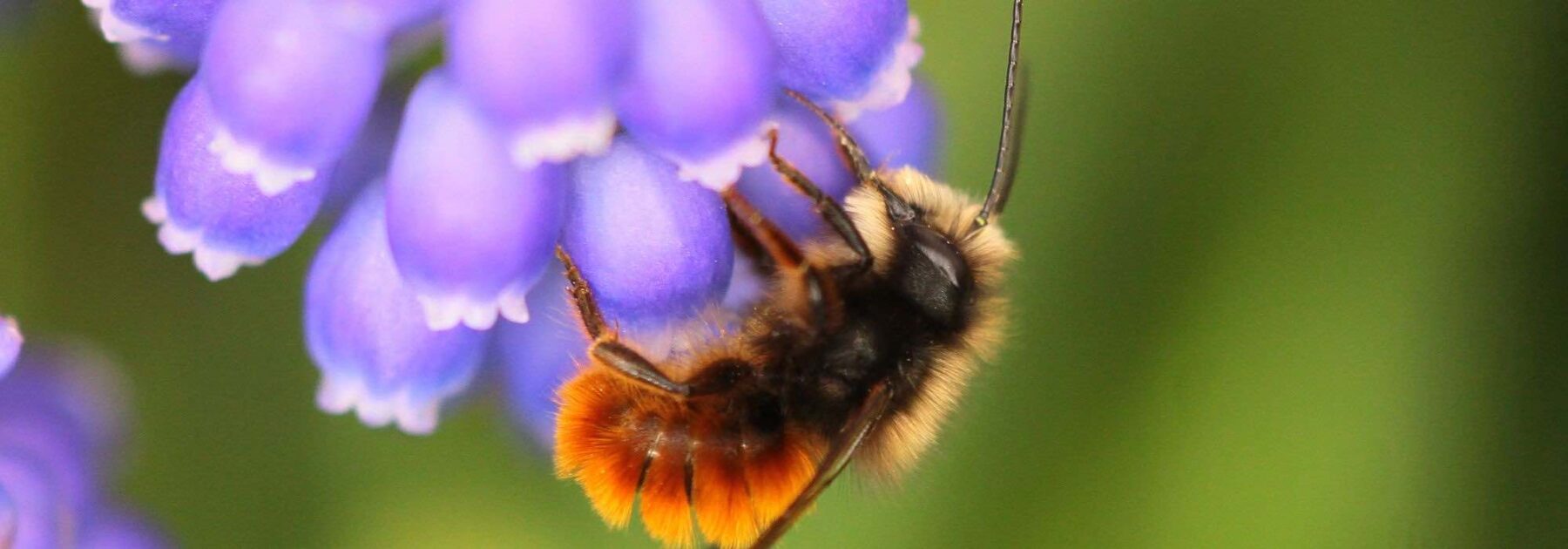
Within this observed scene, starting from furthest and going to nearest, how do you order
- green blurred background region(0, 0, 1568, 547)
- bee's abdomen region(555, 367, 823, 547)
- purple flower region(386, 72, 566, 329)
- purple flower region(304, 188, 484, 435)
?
green blurred background region(0, 0, 1568, 547) < bee's abdomen region(555, 367, 823, 547) < purple flower region(304, 188, 484, 435) < purple flower region(386, 72, 566, 329)

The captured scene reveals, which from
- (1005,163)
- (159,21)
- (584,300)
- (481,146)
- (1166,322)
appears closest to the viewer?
(481,146)

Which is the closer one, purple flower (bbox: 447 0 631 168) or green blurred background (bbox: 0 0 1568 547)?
purple flower (bbox: 447 0 631 168)

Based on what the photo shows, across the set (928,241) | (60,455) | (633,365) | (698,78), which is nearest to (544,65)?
(698,78)

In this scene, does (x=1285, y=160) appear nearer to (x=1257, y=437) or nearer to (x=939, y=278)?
(x=1257, y=437)

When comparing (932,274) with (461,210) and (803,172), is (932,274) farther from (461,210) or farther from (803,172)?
(461,210)

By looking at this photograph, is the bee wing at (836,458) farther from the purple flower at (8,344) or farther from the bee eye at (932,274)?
the purple flower at (8,344)

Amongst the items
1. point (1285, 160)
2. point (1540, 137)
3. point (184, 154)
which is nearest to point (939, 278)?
point (184, 154)

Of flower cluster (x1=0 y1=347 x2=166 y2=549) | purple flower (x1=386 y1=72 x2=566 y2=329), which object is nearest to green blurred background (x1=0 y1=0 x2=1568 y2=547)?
flower cluster (x1=0 y1=347 x2=166 y2=549)

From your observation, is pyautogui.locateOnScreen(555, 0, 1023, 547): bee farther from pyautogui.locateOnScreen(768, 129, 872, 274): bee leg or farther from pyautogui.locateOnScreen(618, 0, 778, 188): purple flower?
pyautogui.locateOnScreen(618, 0, 778, 188): purple flower
